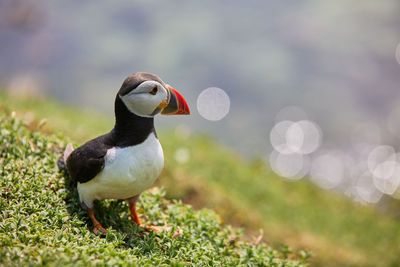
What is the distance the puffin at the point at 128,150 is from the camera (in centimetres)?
302

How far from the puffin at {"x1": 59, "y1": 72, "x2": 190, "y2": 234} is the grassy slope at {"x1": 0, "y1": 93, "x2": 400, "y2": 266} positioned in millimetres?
2071

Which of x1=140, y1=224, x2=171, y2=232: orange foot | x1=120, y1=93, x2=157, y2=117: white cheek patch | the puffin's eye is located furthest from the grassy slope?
the puffin's eye

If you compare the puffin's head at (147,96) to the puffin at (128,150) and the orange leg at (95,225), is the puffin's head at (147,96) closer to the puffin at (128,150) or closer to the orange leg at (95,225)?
the puffin at (128,150)

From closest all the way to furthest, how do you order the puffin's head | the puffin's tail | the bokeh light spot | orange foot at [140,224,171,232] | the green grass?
the green grass, the puffin's head, orange foot at [140,224,171,232], the puffin's tail, the bokeh light spot

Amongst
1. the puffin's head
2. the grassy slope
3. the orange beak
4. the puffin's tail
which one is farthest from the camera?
the grassy slope

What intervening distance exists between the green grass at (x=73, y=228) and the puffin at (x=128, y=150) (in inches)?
9.6

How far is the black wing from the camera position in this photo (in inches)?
120

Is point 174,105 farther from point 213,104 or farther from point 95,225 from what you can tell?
point 213,104

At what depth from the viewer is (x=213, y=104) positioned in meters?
12.9

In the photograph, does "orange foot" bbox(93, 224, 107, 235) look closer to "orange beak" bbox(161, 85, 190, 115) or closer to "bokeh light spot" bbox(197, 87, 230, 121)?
"orange beak" bbox(161, 85, 190, 115)

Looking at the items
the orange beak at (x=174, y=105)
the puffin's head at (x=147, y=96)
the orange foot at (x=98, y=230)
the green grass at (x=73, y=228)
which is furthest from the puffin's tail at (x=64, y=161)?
the orange beak at (x=174, y=105)

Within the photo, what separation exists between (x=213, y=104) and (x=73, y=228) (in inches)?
401

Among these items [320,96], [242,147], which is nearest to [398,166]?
[320,96]

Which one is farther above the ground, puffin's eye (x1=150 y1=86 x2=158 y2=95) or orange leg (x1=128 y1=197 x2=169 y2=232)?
Result: puffin's eye (x1=150 y1=86 x2=158 y2=95)
